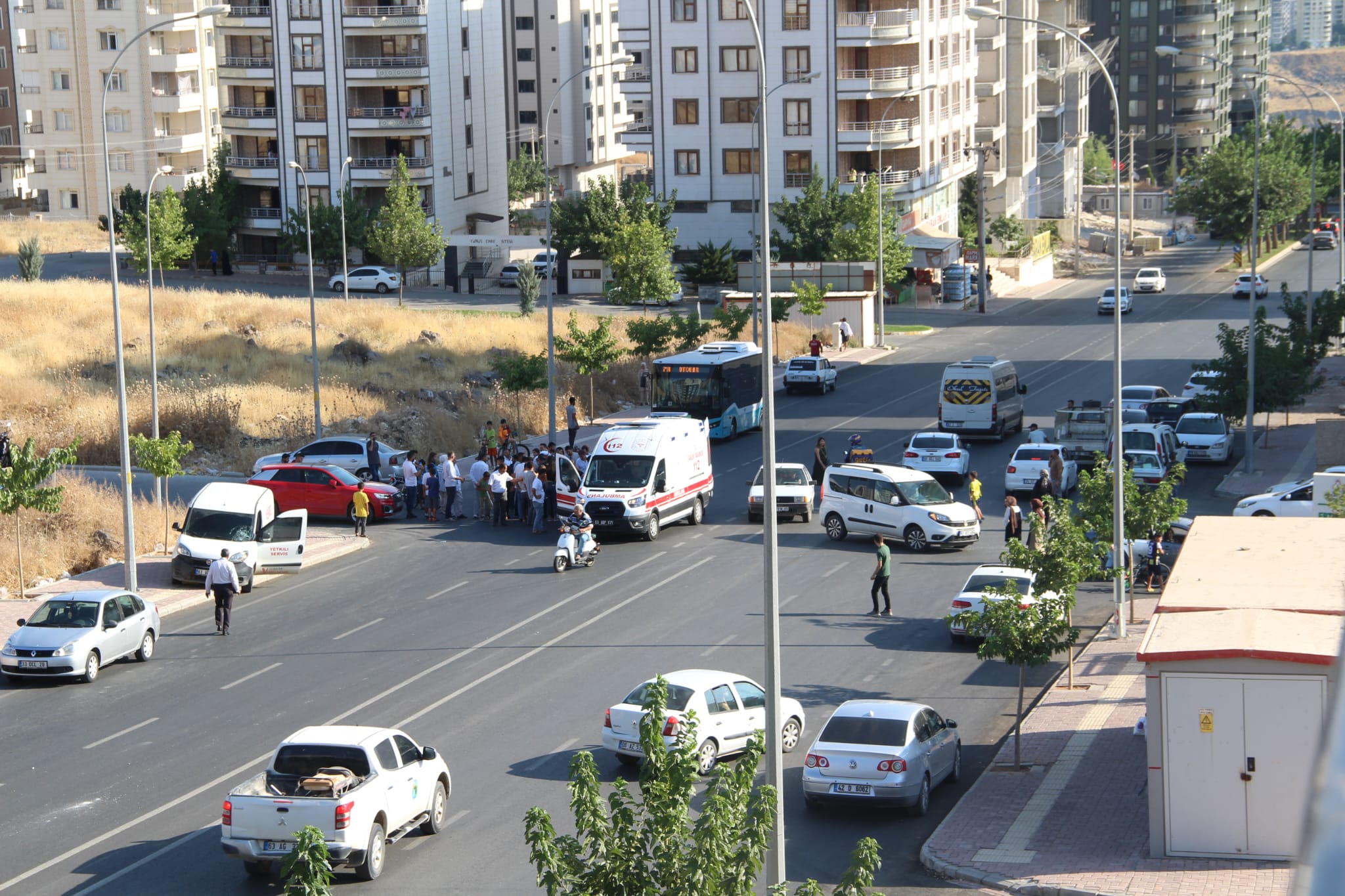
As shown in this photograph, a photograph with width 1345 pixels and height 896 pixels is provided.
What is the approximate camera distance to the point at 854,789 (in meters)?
18.5

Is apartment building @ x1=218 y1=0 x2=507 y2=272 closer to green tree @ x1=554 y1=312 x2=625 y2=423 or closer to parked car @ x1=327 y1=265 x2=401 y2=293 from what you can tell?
parked car @ x1=327 y1=265 x2=401 y2=293

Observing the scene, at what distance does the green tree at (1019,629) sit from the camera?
2052 centimetres

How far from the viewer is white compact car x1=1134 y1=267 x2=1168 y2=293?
87312 mm

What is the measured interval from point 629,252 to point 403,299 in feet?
45.8

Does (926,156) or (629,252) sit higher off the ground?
(926,156)

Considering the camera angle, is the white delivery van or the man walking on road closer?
the man walking on road

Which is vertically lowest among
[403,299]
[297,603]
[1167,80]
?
[297,603]

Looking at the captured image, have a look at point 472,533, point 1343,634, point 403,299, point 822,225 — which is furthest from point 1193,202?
point 1343,634

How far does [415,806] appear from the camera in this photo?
57.3 feet

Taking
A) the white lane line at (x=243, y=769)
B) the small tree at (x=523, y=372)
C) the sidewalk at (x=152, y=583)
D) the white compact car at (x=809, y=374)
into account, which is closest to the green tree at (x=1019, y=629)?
the white lane line at (x=243, y=769)

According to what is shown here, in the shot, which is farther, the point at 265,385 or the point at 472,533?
the point at 265,385

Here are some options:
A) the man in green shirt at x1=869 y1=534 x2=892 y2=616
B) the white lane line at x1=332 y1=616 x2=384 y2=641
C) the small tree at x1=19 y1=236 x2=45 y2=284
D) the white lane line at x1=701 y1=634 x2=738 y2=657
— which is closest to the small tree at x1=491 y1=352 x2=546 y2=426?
the white lane line at x1=332 y1=616 x2=384 y2=641

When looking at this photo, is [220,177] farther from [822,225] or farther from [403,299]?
[822,225]

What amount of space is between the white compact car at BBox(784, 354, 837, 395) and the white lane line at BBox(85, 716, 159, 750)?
1423 inches
